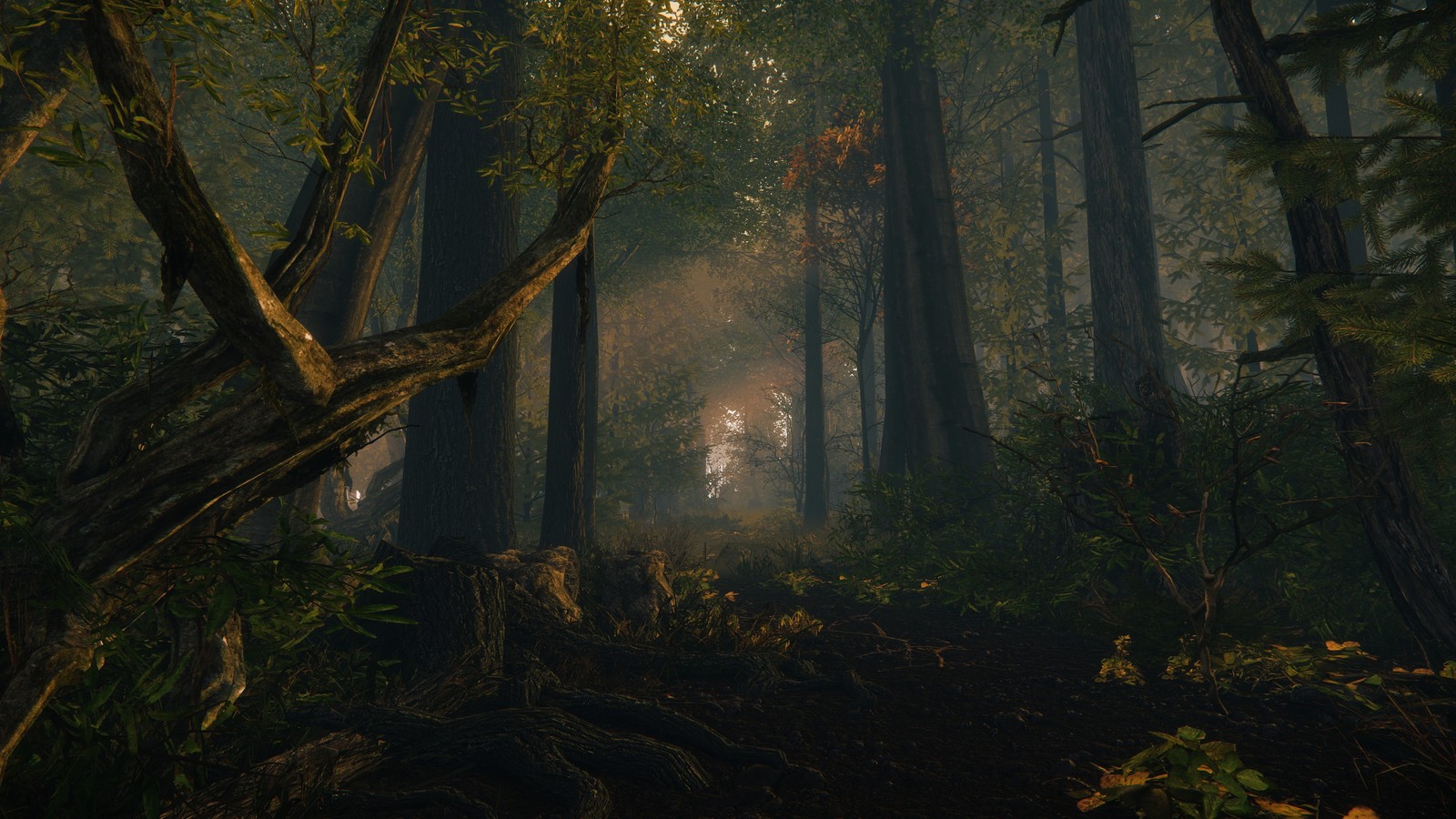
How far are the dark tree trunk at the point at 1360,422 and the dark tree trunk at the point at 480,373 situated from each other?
727 cm

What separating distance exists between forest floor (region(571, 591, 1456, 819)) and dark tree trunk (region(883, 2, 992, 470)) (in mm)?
6020

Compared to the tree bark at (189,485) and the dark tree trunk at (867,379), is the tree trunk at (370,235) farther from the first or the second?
the dark tree trunk at (867,379)

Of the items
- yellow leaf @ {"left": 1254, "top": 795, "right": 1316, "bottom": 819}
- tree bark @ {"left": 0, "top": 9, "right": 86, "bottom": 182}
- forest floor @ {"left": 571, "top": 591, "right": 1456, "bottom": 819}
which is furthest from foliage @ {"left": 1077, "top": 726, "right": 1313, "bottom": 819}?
tree bark @ {"left": 0, "top": 9, "right": 86, "bottom": 182}

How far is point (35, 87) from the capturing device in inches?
174

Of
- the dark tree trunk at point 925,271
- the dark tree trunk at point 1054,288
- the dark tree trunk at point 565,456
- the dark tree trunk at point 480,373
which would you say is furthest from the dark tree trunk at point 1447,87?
the dark tree trunk at point 1054,288

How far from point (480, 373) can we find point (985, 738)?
7.00 meters

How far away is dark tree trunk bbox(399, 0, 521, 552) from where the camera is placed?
9703mm

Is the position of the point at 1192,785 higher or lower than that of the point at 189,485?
lower

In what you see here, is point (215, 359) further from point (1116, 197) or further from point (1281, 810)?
point (1116, 197)

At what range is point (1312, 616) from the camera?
263 inches

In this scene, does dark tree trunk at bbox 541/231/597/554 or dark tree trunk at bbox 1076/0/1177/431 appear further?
dark tree trunk at bbox 1076/0/1177/431

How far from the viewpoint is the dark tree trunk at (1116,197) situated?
1315 cm

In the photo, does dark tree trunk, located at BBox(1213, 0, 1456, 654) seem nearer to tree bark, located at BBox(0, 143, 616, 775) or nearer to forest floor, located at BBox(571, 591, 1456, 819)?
forest floor, located at BBox(571, 591, 1456, 819)

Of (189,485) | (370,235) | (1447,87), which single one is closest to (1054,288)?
(1447,87)
